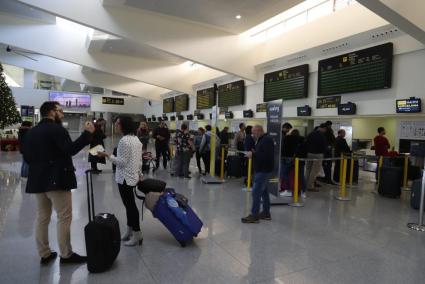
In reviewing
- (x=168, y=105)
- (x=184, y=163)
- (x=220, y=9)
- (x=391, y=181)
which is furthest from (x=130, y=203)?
(x=168, y=105)

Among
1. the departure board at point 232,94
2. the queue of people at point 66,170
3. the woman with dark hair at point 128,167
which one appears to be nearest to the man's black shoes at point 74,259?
the queue of people at point 66,170

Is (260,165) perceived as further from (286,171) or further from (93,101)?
(93,101)

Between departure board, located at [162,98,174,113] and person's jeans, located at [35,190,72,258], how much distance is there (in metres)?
17.4

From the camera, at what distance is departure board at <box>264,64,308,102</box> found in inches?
358

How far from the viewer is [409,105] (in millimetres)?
6434

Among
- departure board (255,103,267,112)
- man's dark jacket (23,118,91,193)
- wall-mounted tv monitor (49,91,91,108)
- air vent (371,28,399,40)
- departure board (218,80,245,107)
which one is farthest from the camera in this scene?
wall-mounted tv monitor (49,91,91,108)

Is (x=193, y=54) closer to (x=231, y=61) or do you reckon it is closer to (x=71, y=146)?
(x=231, y=61)

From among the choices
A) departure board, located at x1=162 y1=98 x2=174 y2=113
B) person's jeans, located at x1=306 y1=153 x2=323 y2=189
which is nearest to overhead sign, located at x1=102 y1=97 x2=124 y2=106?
departure board, located at x1=162 y1=98 x2=174 y2=113

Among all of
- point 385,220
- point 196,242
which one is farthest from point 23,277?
point 385,220

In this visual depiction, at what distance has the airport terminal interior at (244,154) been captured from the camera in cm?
313

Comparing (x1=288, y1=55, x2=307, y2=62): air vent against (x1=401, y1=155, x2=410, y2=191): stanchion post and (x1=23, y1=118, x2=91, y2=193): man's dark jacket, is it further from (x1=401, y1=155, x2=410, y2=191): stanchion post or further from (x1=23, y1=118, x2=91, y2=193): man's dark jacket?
(x1=23, y1=118, x2=91, y2=193): man's dark jacket

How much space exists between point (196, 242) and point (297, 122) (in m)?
8.47

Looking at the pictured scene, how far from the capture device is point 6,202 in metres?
5.46

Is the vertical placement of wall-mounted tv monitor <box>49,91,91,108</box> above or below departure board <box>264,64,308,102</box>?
above
